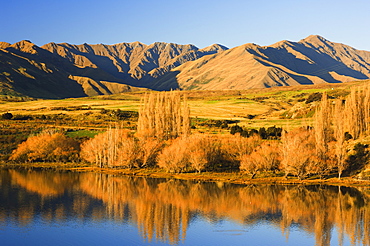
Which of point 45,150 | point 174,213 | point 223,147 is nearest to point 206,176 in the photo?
point 223,147

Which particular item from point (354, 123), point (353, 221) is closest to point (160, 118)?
point (354, 123)

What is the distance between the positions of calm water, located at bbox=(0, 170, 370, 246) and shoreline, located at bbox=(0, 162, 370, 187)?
4.33m

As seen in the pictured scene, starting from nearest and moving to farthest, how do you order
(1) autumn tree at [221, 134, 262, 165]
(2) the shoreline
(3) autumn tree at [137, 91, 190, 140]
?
(2) the shoreline, (1) autumn tree at [221, 134, 262, 165], (3) autumn tree at [137, 91, 190, 140]

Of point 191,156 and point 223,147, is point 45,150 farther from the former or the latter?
point 223,147

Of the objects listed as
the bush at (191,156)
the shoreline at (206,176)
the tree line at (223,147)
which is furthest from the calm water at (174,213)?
the tree line at (223,147)

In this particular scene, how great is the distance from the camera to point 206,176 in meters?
104

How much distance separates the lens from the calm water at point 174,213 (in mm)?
58938

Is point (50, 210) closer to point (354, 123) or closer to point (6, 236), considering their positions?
point (6, 236)

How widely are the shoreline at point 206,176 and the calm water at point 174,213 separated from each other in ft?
14.2

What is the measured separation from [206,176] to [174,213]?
3345 centimetres

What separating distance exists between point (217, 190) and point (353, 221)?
3046cm

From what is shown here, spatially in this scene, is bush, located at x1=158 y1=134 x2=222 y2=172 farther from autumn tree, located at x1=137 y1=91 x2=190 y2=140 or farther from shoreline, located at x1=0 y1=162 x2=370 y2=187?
autumn tree, located at x1=137 y1=91 x2=190 y2=140

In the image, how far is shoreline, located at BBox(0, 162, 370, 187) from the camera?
9881 cm

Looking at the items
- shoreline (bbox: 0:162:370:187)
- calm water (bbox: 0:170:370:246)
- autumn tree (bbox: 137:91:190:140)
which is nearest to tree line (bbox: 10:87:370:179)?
autumn tree (bbox: 137:91:190:140)
